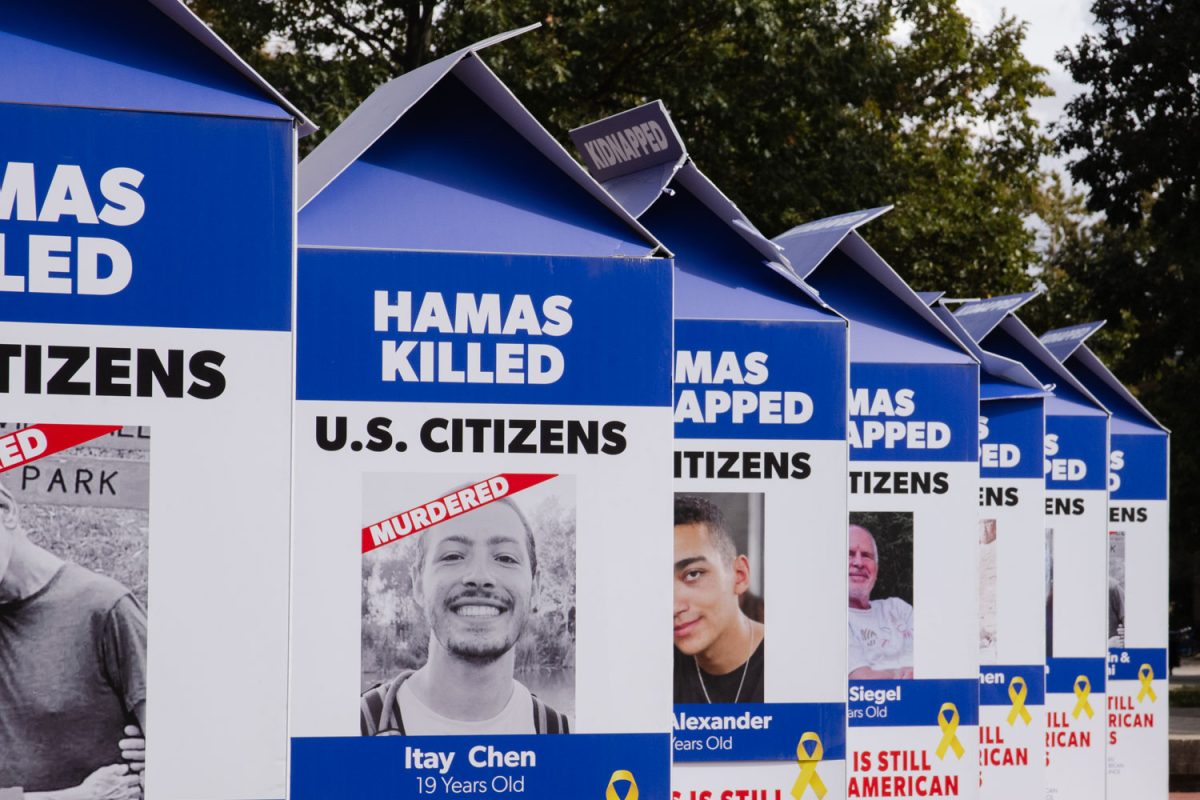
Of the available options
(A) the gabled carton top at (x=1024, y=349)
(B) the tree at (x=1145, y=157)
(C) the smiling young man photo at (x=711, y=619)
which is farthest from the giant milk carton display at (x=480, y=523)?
(B) the tree at (x=1145, y=157)

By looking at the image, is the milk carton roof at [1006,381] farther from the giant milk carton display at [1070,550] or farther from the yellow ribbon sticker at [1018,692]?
the yellow ribbon sticker at [1018,692]

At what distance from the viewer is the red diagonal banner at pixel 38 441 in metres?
3.88

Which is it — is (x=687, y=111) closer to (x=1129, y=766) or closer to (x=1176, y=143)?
(x=1176, y=143)

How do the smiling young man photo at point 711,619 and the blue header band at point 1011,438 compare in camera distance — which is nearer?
the smiling young man photo at point 711,619

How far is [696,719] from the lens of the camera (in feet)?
22.4

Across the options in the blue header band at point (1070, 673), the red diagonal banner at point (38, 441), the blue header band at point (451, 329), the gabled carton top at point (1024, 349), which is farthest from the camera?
the blue header band at point (1070, 673)

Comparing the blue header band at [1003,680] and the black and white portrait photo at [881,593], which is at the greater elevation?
the black and white portrait photo at [881,593]

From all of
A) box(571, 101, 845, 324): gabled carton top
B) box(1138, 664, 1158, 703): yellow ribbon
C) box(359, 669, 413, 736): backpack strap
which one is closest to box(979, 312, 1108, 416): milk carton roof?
box(1138, 664, 1158, 703): yellow ribbon

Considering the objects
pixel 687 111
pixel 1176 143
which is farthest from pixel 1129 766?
pixel 1176 143

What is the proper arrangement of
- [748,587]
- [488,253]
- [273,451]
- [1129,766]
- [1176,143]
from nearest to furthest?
[273,451] < [488,253] < [748,587] < [1129,766] < [1176,143]

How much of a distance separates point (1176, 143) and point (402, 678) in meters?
19.3

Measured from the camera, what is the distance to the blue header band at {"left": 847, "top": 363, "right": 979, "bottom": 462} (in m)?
8.45

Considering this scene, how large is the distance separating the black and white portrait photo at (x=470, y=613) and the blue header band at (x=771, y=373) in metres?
1.80

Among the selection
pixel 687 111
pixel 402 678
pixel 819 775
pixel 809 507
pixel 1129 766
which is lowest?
pixel 1129 766
